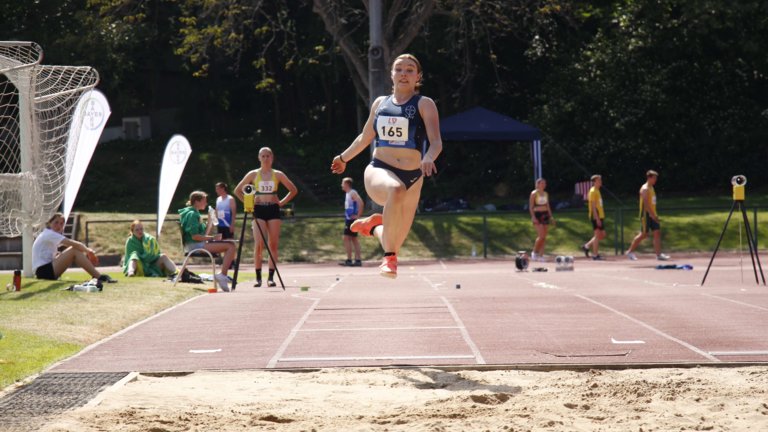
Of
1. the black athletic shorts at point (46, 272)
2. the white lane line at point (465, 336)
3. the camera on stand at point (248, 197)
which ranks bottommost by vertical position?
the white lane line at point (465, 336)

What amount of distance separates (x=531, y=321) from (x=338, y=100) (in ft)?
117

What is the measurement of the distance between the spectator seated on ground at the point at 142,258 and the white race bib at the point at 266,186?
310 centimetres

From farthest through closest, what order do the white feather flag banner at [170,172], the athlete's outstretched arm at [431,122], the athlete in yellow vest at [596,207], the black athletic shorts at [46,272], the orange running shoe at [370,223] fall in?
1. the athlete in yellow vest at [596,207]
2. the white feather flag banner at [170,172]
3. the black athletic shorts at [46,272]
4. the orange running shoe at [370,223]
5. the athlete's outstretched arm at [431,122]

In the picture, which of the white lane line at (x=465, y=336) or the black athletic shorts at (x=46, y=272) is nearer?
the white lane line at (x=465, y=336)

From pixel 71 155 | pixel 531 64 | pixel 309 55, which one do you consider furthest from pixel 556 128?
pixel 71 155

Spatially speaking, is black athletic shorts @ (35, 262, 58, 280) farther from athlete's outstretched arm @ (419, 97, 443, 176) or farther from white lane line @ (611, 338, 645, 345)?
white lane line @ (611, 338, 645, 345)

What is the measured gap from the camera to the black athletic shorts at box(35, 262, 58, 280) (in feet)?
49.3

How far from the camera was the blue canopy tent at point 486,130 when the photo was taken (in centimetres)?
2894

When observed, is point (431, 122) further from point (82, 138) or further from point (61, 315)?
point (82, 138)

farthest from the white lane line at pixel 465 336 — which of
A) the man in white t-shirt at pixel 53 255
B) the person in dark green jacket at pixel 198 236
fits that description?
Result: the man in white t-shirt at pixel 53 255

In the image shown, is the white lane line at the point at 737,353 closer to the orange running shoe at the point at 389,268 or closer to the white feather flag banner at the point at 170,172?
the orange running shoe at the point at 389,268

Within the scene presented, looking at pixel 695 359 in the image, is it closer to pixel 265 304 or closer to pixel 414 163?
pixel 414 163

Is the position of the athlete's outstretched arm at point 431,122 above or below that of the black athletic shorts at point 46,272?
above

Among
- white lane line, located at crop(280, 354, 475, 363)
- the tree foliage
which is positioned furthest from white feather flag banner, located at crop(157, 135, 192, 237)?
the tree foliage
